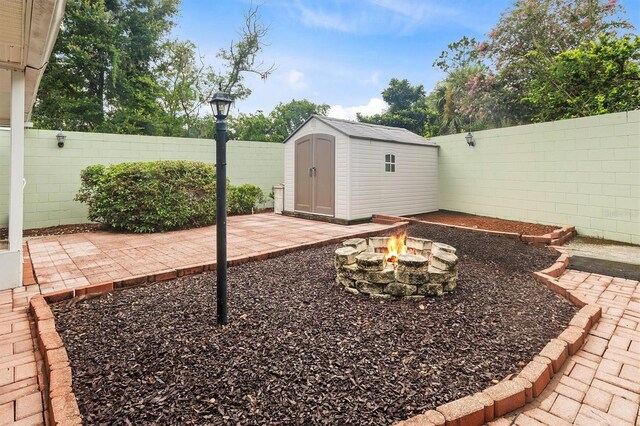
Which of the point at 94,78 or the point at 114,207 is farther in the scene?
the point at 94,78

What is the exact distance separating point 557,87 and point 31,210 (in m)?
12.2

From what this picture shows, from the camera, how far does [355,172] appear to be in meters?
6.67

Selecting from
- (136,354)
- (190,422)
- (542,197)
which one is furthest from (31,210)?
(542,197)

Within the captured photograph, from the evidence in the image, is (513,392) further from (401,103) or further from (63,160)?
(401,103)

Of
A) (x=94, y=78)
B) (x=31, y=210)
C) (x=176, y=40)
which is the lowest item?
(x=31, y=210)

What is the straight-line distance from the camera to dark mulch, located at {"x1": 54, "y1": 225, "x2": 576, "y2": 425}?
152cm

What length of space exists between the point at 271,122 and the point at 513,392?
15346mm

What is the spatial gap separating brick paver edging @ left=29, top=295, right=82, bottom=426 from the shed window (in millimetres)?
6205

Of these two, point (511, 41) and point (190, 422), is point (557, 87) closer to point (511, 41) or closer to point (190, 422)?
point (511, 41)

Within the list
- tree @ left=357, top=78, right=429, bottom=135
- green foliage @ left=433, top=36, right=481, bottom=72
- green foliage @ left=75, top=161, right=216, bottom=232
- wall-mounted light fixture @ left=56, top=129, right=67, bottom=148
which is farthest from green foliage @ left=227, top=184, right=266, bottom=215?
tree @ left=357, top=78, right=429, bottom=135

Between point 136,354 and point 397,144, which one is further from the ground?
point 397,144

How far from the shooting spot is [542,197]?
21.0 ft

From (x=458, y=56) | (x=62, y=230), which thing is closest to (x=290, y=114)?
(x=458, y=56)

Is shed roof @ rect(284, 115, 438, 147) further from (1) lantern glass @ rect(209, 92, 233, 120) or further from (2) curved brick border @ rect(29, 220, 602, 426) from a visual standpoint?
(2) curved brick border @ rect(29, 220, 602, 426)
